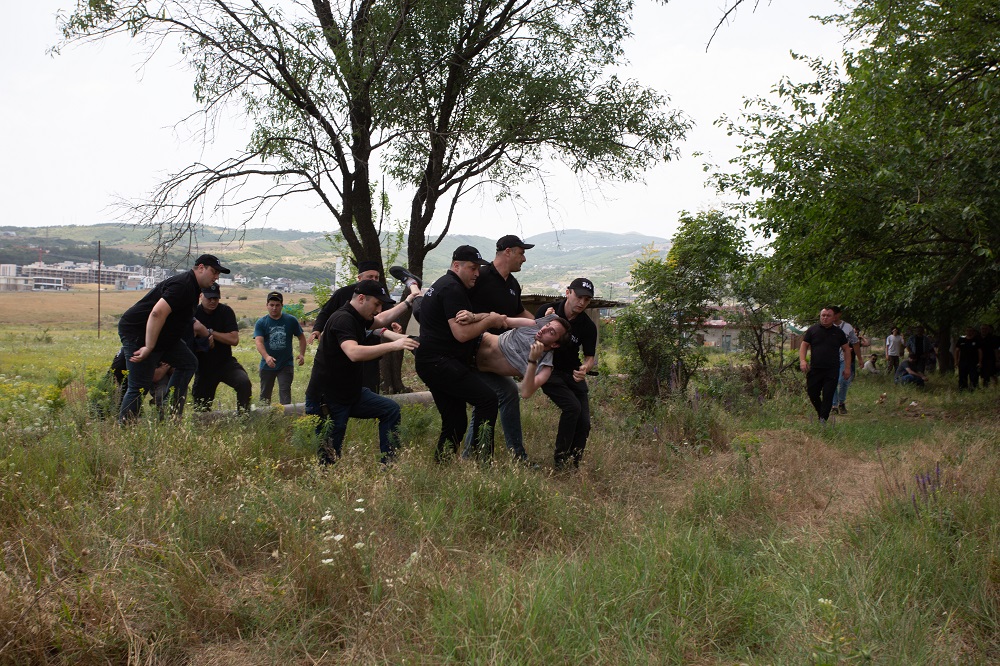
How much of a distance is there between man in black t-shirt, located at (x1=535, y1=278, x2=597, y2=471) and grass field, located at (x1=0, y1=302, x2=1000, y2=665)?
11.8 inches

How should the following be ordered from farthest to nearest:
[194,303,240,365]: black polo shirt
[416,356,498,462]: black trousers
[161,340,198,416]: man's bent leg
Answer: [194,303,240,365]: black polo shirt < [161,340,198,416]: man's bent leg < [416,356,498,462]: black trousers

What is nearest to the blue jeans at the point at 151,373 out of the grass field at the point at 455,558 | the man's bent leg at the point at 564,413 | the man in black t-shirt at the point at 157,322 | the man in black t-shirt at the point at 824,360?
the man in black t-shirt at the point at 157,322

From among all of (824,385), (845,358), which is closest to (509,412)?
(824,385)

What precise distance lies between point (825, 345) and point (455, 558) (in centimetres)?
751

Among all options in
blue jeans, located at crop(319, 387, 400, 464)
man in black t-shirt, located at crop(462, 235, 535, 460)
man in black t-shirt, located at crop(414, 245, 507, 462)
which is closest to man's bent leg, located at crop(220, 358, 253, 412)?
blue jeans, located at crop(319, 387, 400, 464)

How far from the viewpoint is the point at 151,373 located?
6.75 meters

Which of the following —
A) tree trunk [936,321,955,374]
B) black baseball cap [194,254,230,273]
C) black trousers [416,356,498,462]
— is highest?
black baseball cap [194,254,230,273]

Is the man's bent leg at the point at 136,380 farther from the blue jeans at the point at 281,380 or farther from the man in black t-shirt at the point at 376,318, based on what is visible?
the blue jeans at the point at 281,380

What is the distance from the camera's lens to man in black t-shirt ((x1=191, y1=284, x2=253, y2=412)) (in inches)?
316

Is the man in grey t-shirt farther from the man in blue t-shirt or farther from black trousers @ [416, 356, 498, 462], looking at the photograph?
the man in blue t-shirt

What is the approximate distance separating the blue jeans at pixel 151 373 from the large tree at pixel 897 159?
8009 mm

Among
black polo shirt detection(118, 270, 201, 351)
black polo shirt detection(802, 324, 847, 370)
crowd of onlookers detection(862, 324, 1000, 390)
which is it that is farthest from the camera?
crowd of onlookers detection(862, 324, 1000, 390)

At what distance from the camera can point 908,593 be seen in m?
3.51

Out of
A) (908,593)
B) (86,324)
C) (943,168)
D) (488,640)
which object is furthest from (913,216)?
(86,324)
